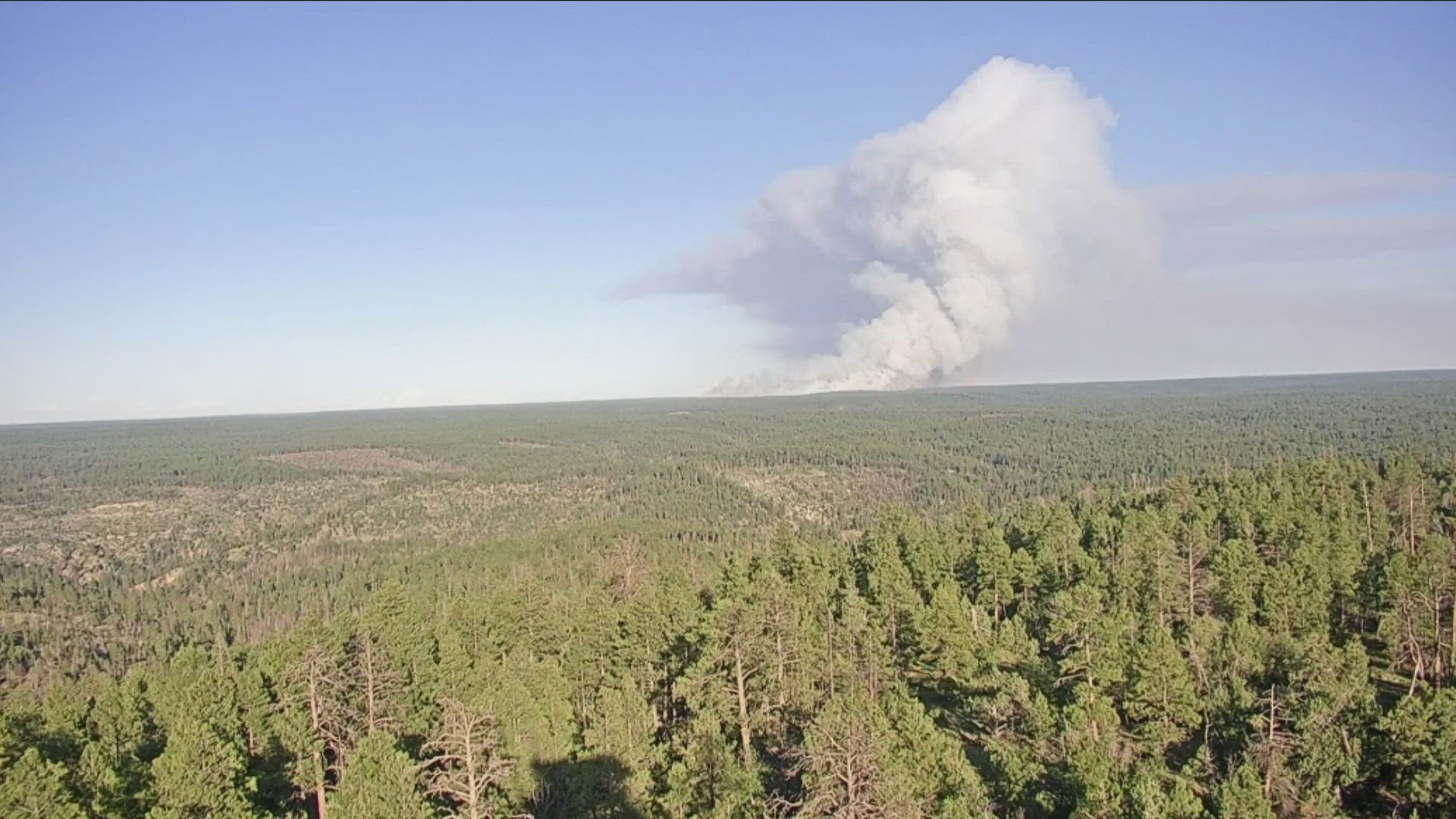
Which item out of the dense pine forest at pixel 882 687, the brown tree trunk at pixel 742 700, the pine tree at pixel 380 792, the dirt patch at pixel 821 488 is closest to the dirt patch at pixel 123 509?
the dense pine forest at pixel 882 687

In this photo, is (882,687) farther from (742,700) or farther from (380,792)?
(380,792)

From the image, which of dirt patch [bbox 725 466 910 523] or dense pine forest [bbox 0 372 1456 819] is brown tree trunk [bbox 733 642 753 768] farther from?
dirt patch [bbox 725 466 910 523]

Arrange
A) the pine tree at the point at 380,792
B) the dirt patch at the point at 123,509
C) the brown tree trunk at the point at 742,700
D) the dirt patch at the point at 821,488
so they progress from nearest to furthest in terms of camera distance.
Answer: the pine tree at the point at 380,792 < the brown tree trunk at the point at 742,700 < the dirt patch at the point at 821,488 < the dirt patch at the point at 123,509

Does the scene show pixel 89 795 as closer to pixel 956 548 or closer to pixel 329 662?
pixel 329 662

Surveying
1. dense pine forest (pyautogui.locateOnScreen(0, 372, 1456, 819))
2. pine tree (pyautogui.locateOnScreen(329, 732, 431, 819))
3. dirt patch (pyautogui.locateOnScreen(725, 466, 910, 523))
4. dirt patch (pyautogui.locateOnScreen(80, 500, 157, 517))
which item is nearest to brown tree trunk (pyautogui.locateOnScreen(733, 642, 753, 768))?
dense pine forest (pyautogui.locateOnScreen(0, 372, 1456, 819))

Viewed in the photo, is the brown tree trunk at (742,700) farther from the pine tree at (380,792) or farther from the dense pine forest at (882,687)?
the pine tree at (380,792)

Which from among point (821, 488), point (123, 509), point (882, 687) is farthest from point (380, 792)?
point (123, 509)

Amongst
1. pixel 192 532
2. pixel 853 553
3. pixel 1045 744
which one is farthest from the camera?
pixel 192 532

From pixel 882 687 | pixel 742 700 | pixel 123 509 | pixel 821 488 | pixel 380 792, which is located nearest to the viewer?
pixel 380 792

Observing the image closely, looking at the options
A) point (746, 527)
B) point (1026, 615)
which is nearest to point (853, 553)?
point (1026, 615)

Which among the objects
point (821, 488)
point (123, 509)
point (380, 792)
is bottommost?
point (123, 509)

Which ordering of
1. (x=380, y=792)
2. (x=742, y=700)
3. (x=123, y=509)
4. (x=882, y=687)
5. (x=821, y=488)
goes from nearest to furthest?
(x=380, y=792) < (x=742, y=700) < (x=882, y=687) < (x=821, y=488) < (x=123, y=509)
